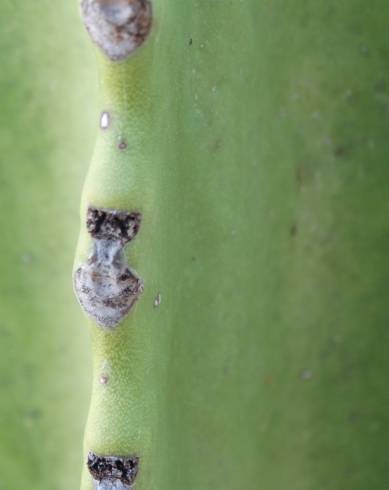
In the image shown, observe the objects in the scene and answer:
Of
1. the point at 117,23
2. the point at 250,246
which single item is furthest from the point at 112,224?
the point at 250,246

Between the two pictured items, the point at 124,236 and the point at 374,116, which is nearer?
the point at 124,236

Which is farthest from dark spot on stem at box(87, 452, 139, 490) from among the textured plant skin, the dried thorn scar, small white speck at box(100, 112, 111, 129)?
small white speck at box(100, 112, 111, 129)

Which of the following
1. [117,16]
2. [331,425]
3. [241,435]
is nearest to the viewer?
[117,16]

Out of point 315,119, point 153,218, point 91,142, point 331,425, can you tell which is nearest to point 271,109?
point 315,119

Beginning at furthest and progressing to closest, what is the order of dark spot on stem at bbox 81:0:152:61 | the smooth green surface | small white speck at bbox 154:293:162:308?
the smooth green surface, small white speck at bbox 154:293:162:308, dark spot on stem at bbox 81:0:152:61

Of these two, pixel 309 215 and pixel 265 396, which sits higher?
pixel 309 215

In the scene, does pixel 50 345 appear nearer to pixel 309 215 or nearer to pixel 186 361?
pixel 186 361

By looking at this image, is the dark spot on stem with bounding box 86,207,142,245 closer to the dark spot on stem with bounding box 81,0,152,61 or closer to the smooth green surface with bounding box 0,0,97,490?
the dark spot on stem with bounding box 81,0,152,61
